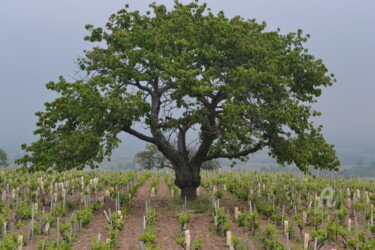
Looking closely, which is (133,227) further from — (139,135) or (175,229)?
(139,135)

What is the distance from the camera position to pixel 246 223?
1850 cm

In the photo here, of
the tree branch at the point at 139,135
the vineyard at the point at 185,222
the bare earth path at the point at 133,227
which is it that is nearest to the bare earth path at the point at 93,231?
the vineyard at the point at 185,222

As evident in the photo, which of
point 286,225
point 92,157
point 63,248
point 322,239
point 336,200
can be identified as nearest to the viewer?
point 63,248

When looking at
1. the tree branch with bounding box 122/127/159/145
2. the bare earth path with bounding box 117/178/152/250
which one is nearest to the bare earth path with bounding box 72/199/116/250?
the bare earth path with bounding box 117/178/152/250

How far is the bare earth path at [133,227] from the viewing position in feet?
52.1

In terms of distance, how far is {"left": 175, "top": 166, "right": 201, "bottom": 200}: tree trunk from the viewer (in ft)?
76.0

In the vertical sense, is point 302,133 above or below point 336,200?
above

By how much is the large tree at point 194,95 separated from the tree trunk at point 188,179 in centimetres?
6

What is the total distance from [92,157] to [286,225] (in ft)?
32.4

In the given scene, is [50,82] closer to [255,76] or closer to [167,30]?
[167,30]

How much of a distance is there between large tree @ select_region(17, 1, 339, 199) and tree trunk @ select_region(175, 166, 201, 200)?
59 mm

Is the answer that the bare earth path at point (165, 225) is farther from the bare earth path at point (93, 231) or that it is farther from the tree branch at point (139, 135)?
the tree branch at point (139, 135)

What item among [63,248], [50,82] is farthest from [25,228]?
[50,82]

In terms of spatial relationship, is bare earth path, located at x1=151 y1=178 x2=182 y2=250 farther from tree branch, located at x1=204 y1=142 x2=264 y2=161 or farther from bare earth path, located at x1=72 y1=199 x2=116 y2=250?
tree branch, located at x1=204 y1=142 x2=264 y2=161
